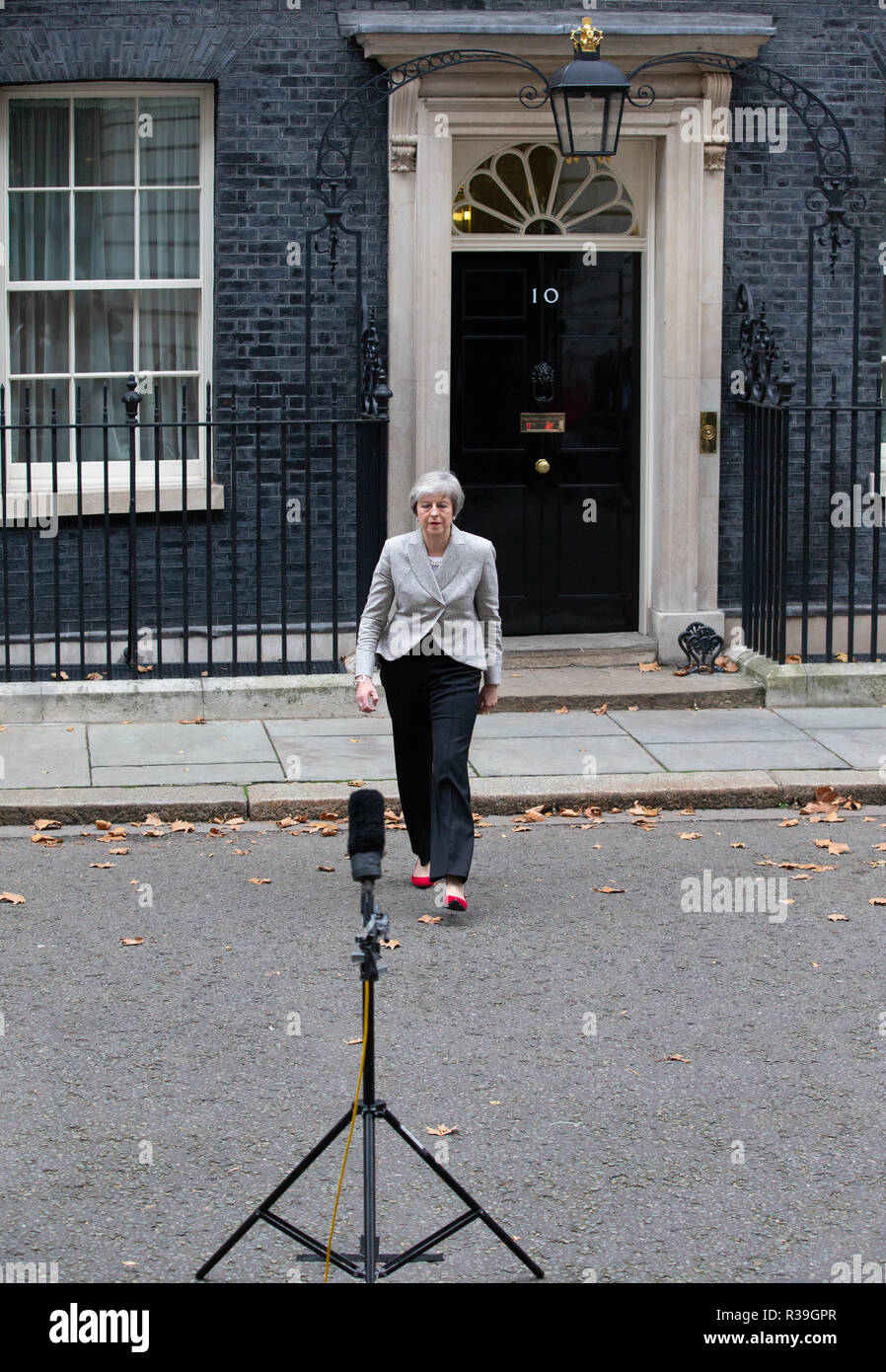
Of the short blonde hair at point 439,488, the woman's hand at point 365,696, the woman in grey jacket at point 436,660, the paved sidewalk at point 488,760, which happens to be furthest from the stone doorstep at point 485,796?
the short blonde hair at point 439,488

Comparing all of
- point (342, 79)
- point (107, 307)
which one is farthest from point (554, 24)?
point (107, 307)

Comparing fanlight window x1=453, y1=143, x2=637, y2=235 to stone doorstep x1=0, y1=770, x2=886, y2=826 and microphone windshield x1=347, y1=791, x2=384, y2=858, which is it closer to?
stone doorstep x1=0, y1=770, x2=886, y2=826

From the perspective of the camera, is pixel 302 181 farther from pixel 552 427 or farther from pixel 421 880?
pixel 421 880

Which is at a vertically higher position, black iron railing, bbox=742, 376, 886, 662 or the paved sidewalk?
black iron railing, bbox=742, 376, 886, 662

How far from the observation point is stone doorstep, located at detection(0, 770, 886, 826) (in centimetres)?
840

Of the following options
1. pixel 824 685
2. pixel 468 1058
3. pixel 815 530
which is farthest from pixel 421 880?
pixel 815 530

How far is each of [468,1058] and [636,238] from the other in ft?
24.4

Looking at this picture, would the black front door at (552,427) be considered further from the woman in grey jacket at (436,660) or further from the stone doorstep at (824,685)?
the woman in grey jacket at (436,660)

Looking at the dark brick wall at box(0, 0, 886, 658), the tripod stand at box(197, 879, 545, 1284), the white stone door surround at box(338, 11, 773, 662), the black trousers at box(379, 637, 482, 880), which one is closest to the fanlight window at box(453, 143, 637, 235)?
the white stone door surround at box(338, 11, 773, 662)

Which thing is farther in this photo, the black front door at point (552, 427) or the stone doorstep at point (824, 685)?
the black front door at point (552, 427)

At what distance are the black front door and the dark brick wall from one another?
2.11 ft

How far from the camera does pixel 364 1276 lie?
380 cm

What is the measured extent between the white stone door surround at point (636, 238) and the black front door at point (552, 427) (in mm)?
152

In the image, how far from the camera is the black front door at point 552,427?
11492mm
